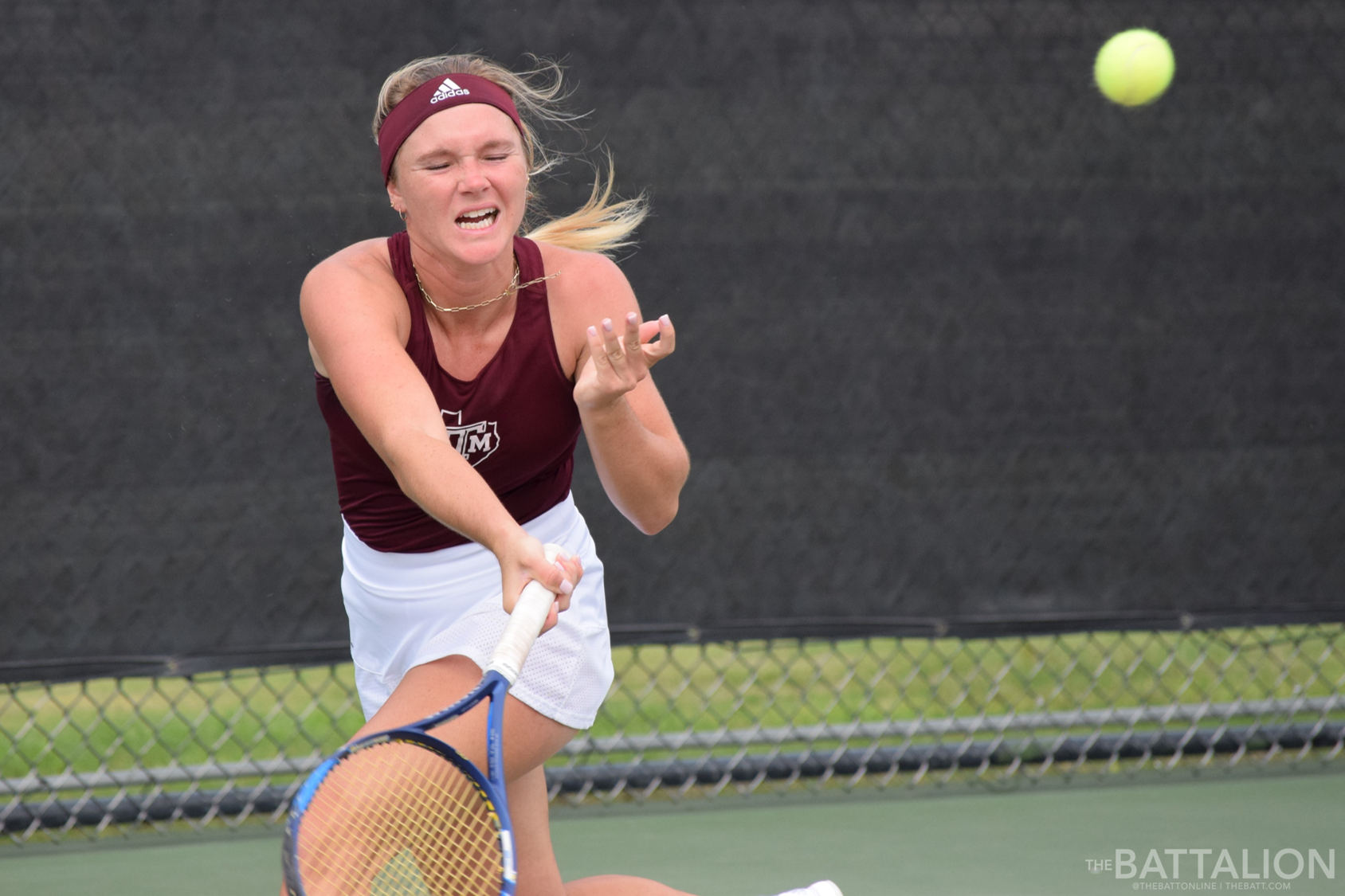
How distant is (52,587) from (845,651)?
2105 millimetres

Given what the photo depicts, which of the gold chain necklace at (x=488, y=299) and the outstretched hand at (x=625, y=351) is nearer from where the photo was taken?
the outstretched hand at (x=625, y=351)

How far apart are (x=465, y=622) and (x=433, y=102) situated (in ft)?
2.24

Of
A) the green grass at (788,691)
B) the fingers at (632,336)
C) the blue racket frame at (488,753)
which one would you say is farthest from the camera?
the green grass at (788,691)

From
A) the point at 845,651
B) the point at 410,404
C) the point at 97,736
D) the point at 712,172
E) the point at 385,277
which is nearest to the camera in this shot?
the point at 410,404

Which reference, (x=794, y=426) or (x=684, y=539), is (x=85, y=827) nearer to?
(x=684, y=539)

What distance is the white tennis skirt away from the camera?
201cm

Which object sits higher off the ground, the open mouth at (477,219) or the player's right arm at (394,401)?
the open mouth at (477,219)

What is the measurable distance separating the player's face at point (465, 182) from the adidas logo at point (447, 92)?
0.02 m

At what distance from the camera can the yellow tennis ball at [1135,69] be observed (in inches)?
126

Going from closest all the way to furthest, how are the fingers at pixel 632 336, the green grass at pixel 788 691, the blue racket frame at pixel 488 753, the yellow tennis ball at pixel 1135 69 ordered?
1. the blue racket frame at pixel 488 753
2. the fingers at pixel 632 336
3. the yellow tennis ball at pixel 1135 69
4. the green grass at pixel 788 691

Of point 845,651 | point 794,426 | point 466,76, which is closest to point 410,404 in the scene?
point 466,76

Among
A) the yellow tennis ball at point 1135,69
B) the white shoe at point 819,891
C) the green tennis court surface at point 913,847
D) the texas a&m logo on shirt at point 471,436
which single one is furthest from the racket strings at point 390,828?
the yellow tennis ball at point 1135,69

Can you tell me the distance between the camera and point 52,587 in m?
2.92

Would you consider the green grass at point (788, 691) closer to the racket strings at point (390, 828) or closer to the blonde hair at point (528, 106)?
the blonde hair at point (528, 106)
